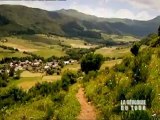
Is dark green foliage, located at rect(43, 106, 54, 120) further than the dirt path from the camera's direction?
Yes

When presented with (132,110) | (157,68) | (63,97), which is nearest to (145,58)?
(157,68)

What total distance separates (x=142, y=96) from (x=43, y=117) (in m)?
8.12

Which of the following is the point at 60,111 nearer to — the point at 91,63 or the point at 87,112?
the point at 87,112

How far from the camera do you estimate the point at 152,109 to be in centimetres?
2230

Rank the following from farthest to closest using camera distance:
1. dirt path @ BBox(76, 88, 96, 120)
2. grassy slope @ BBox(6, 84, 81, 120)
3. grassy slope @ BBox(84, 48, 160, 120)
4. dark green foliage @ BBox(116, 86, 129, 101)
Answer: grassy slope @ BBox(6, 84, 81, 120)
dirt path @ BBox(76, 88, 96, 120)
dark green foliage @ BBox(116, 86, 129, 101)
grassy slope @ BBox(84, 48, 160, 120)

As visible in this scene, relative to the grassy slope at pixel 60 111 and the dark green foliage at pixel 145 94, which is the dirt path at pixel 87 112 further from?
the dark green foliage at pixel 145 94

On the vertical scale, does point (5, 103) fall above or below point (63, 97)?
below

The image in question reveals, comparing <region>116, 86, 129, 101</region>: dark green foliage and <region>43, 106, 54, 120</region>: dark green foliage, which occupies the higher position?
<region>116, 86, 129, 101</region>: dark green foliage

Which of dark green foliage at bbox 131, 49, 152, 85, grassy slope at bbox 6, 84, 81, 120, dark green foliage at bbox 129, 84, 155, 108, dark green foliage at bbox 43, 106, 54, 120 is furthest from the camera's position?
dark green foliage at bbox 131, 49, 152, 85

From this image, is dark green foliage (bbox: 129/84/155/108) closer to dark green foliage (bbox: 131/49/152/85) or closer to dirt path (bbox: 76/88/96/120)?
dirt path (bbox: 76/88/96/120)

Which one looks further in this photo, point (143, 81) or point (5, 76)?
point (5, 76)

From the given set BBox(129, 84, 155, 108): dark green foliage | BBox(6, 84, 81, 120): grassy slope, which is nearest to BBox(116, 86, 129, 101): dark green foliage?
BBox(129, 84, 155, 108): dark green foliage

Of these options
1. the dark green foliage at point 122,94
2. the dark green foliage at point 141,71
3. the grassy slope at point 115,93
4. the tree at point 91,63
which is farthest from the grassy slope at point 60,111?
the tree at point 91,63

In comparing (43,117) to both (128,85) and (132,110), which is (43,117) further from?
(132,110)
